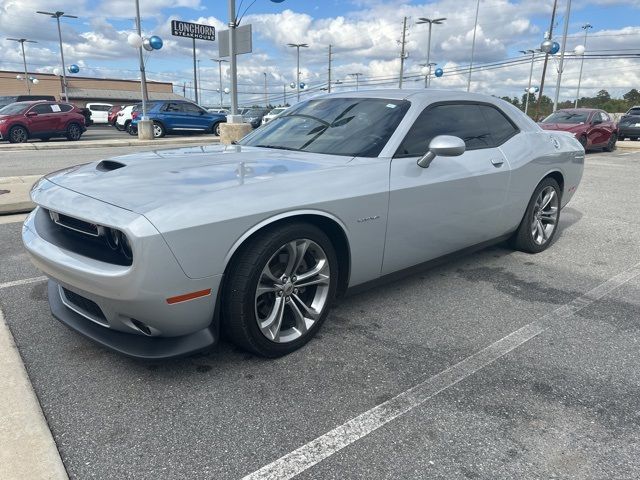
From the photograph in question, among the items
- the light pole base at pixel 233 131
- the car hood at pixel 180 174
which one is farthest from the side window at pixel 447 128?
the light pole base at pixel 233 131

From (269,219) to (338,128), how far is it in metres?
1.31

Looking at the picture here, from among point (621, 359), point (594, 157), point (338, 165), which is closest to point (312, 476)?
point (338, 165)

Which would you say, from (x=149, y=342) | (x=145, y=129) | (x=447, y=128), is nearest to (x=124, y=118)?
(x=145, y=129)

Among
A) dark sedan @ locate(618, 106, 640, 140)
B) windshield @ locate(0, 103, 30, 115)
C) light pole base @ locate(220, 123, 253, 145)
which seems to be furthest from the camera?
dark sedan @ locate(618, 106, 640, 140)

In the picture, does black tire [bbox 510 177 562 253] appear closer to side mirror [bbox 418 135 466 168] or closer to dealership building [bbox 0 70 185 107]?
side mirror [bbox 418 135 466 168]

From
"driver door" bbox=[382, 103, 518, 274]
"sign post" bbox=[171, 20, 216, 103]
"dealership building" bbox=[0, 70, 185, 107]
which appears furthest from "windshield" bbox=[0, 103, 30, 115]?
"dealership building" bbox=[0, 70, 185, 107]

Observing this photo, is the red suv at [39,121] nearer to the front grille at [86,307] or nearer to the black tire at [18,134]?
the black tire at [18,134]

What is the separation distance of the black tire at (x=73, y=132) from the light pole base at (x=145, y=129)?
7.26 feet

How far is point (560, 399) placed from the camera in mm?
2533

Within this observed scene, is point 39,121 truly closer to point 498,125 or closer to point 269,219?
point 498,125

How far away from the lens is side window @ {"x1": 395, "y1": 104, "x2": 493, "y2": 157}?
3.44 metres

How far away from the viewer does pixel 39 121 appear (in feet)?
59.1

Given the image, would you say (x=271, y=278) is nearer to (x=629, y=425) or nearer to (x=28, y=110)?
(x=629, y=425)

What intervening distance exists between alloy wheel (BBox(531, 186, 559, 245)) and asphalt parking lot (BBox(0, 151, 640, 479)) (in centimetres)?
107
